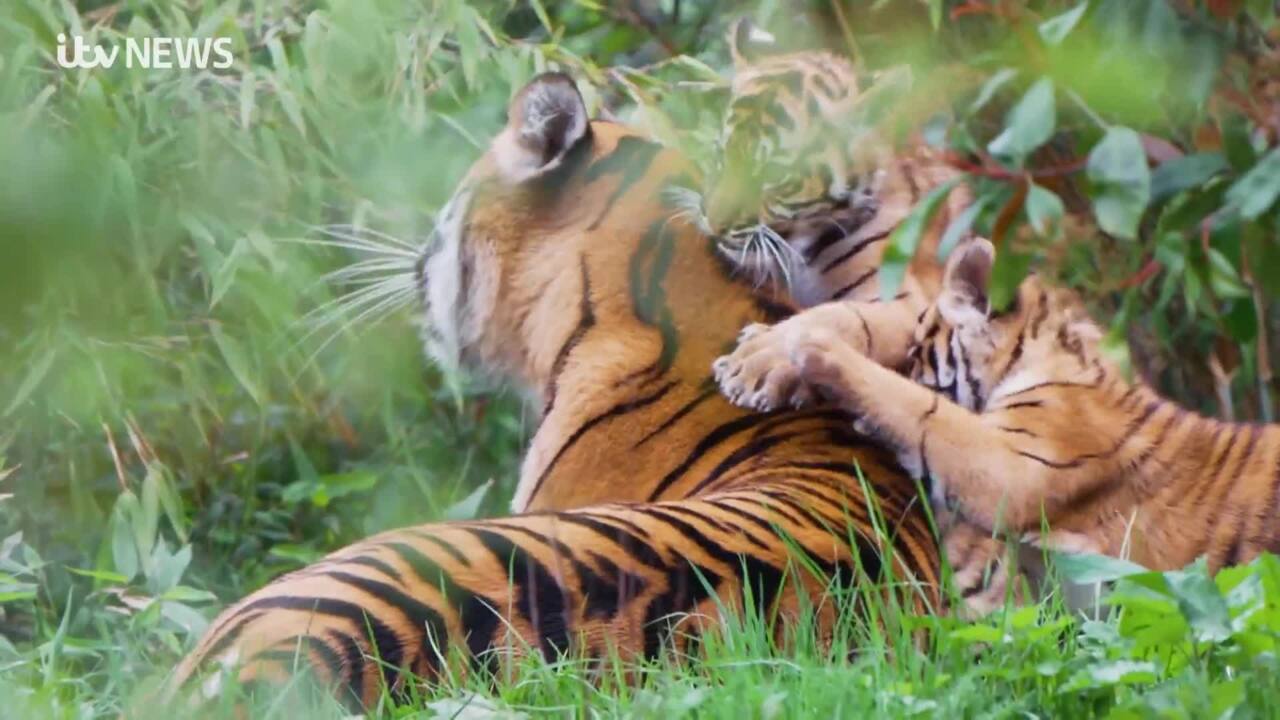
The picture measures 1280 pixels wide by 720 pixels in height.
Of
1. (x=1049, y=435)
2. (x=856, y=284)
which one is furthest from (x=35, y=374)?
(x=1049, y=435)

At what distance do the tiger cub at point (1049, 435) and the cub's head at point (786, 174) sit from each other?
30 centimetres

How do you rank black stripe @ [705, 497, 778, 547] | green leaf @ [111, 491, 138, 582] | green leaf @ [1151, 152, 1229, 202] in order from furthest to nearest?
green leaf @ [111, 491, 138, 582], black stripe @ [705, 497, 778, 547], green leaf @ [1151, 152, 1229, 202]

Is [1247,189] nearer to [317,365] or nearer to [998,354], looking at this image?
[998,354]

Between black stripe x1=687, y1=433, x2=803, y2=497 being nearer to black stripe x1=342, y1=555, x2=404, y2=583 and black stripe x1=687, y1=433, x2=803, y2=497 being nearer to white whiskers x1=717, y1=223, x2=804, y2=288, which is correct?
white whiskers x1=717, y1=223, x2=804, y2=288

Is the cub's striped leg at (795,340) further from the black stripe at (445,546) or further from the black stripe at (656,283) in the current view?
the black stripe at (445,546)

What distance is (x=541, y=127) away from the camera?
3.79m

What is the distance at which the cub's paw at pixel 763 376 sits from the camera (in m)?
3.52

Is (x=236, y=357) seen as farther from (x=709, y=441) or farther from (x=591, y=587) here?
(x=591, y=587)

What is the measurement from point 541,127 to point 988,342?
100cm

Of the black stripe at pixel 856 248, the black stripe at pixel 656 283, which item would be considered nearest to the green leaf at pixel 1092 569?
the black stripe at pixel 656 283

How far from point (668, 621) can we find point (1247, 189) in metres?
1.33

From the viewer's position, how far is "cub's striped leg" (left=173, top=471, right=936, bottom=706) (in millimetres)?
2885

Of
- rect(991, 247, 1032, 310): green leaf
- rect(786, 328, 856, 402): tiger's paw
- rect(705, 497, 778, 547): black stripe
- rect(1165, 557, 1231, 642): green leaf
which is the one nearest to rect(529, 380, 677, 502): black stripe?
rect(786, 328, 856, 402): tiger's paw

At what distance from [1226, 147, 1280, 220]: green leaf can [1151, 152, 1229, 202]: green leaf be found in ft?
0.33
